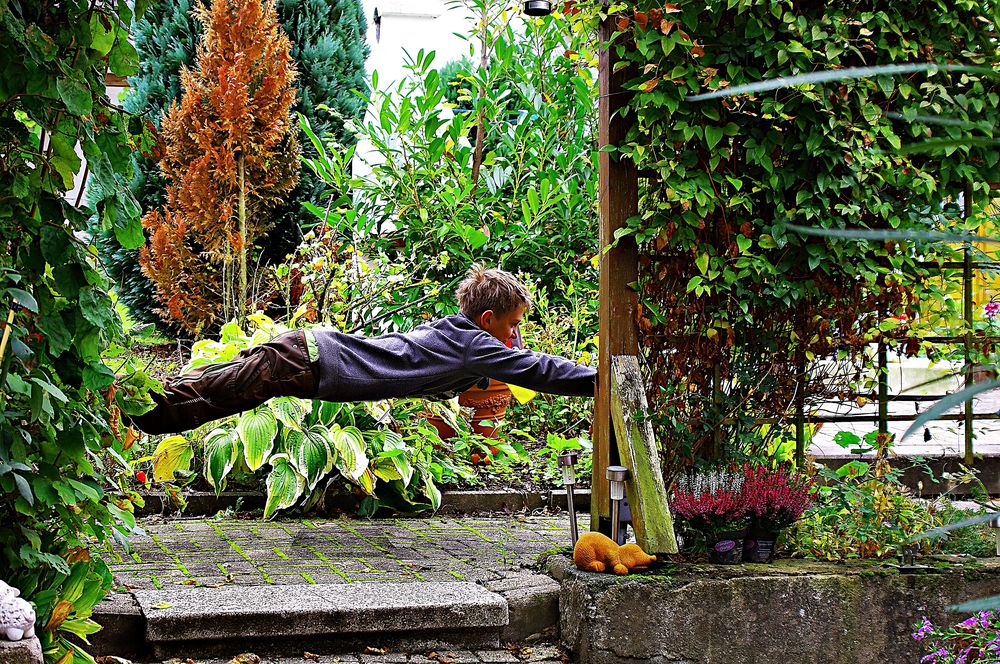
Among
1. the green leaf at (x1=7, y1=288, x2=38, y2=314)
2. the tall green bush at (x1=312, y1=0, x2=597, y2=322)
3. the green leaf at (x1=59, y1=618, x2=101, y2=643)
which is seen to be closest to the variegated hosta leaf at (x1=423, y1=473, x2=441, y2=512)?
the tall green bush at (x1=312, y1=0, x2=597, y2=322)

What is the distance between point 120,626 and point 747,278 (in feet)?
8.54

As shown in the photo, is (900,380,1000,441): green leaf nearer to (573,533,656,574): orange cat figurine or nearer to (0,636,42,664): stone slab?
(0,636,42,664): stone slab

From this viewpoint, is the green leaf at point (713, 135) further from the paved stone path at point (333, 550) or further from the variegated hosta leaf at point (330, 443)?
the variegated hosta leaf at point (330, 443)

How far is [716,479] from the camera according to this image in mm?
4016

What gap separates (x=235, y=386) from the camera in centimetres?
427

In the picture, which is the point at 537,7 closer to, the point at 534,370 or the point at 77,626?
the point at 534,370

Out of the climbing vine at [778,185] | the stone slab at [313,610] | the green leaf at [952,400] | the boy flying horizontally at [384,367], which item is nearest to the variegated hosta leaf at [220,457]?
the boy flying horizontally at [384,367]

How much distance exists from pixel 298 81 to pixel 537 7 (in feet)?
8.78

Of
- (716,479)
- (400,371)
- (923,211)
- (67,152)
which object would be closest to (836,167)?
(923,211)

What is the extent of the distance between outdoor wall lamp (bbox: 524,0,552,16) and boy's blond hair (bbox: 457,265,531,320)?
3.00 metres

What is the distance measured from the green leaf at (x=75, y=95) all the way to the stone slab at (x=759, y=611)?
7.44 feet

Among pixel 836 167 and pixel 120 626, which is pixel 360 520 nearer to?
pixel 120 626

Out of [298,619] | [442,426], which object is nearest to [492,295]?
[298,619]

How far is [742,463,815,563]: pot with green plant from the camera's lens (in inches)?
153
